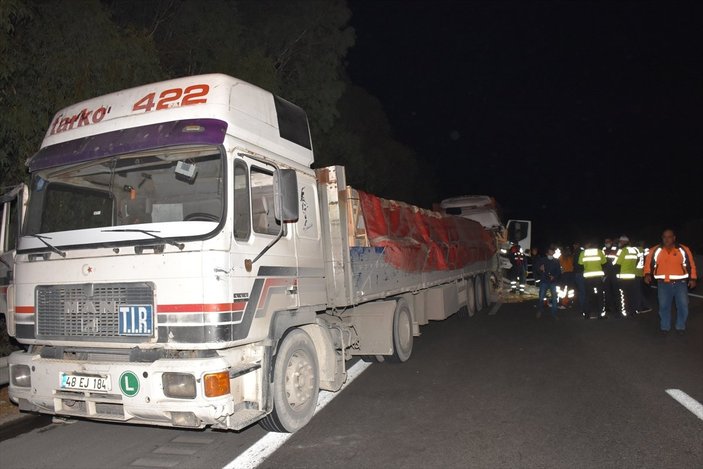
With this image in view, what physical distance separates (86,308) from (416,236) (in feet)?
18.0

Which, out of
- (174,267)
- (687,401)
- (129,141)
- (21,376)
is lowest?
(687,401)

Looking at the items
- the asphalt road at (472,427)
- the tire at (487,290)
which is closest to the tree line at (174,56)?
the asphalt road at (472,427)

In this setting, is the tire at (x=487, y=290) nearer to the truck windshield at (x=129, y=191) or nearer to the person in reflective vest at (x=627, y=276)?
the person in reflective vest at (x=627, y=276)

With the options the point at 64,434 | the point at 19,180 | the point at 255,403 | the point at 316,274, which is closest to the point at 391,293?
the point at 316,274

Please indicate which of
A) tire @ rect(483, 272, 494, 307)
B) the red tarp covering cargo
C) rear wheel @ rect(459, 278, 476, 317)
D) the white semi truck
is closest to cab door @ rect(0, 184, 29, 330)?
the white semi truck

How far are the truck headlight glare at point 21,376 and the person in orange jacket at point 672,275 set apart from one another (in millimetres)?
9004

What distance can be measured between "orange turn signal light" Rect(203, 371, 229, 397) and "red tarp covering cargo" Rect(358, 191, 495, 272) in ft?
10.3

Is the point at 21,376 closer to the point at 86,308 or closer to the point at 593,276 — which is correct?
the point at 86,308

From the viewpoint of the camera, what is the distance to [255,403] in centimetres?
444

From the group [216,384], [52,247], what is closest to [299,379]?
[216,384]

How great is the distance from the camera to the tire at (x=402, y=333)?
7.63 m

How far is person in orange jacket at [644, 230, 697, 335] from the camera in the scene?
920 cm

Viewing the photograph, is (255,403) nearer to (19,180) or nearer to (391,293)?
(391,293)

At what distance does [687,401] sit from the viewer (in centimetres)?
555
